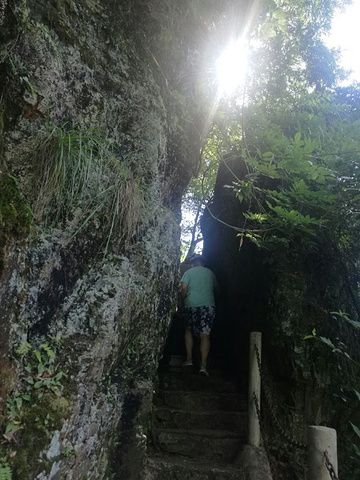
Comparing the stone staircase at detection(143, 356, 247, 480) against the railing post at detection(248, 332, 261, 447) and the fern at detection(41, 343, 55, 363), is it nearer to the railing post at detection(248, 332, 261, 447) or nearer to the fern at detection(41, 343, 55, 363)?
the railing post at detection(248, 332, 261, 447)

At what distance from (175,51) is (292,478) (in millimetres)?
5020

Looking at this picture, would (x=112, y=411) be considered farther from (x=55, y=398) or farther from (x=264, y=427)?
(x=264, y=427)

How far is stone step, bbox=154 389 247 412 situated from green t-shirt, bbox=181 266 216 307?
4.63 feet

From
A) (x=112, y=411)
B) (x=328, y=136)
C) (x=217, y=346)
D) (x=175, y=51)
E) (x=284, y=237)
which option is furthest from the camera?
(x=217, y=346)

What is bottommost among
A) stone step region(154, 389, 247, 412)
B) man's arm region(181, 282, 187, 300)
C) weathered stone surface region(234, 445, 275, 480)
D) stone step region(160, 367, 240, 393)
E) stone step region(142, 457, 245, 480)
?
stone step region(142, 457, 245, 480)

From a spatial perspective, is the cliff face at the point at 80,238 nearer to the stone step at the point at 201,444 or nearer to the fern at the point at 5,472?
the fern at the point at 5,472

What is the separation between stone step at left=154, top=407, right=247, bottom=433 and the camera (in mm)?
4750

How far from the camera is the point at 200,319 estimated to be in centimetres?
600

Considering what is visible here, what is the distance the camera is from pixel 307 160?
420 centimetres

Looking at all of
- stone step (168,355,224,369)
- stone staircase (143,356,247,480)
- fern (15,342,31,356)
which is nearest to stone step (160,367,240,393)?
stone staircase (143,356,247,480)

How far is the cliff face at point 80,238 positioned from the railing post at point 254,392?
1118 mm

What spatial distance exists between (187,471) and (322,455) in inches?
75.2

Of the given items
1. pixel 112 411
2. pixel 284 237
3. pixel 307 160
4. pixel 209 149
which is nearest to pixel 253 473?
pixel 112 411

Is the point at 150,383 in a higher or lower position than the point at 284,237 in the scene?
lower
